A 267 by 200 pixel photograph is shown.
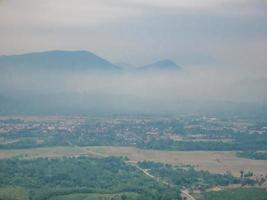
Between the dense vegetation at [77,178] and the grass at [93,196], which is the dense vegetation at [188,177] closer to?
the dense vegetation at [77,178]

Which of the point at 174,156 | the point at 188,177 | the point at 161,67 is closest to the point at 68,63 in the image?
the point at 161,67

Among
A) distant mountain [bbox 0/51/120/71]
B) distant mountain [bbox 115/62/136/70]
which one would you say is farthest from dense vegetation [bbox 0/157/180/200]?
distant mountain [bbox 115/62/136/70]

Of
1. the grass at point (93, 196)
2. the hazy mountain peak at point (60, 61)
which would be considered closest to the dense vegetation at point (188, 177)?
the grass at point (93, 196)

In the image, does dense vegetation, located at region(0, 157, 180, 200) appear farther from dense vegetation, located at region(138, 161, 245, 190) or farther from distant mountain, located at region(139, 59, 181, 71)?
distant mountain, located at region(139, 59, 181, 71)

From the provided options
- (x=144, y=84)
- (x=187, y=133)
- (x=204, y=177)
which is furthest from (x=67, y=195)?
(x=144, y=84)

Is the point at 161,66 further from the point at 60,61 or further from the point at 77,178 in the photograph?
the point at 77,178
